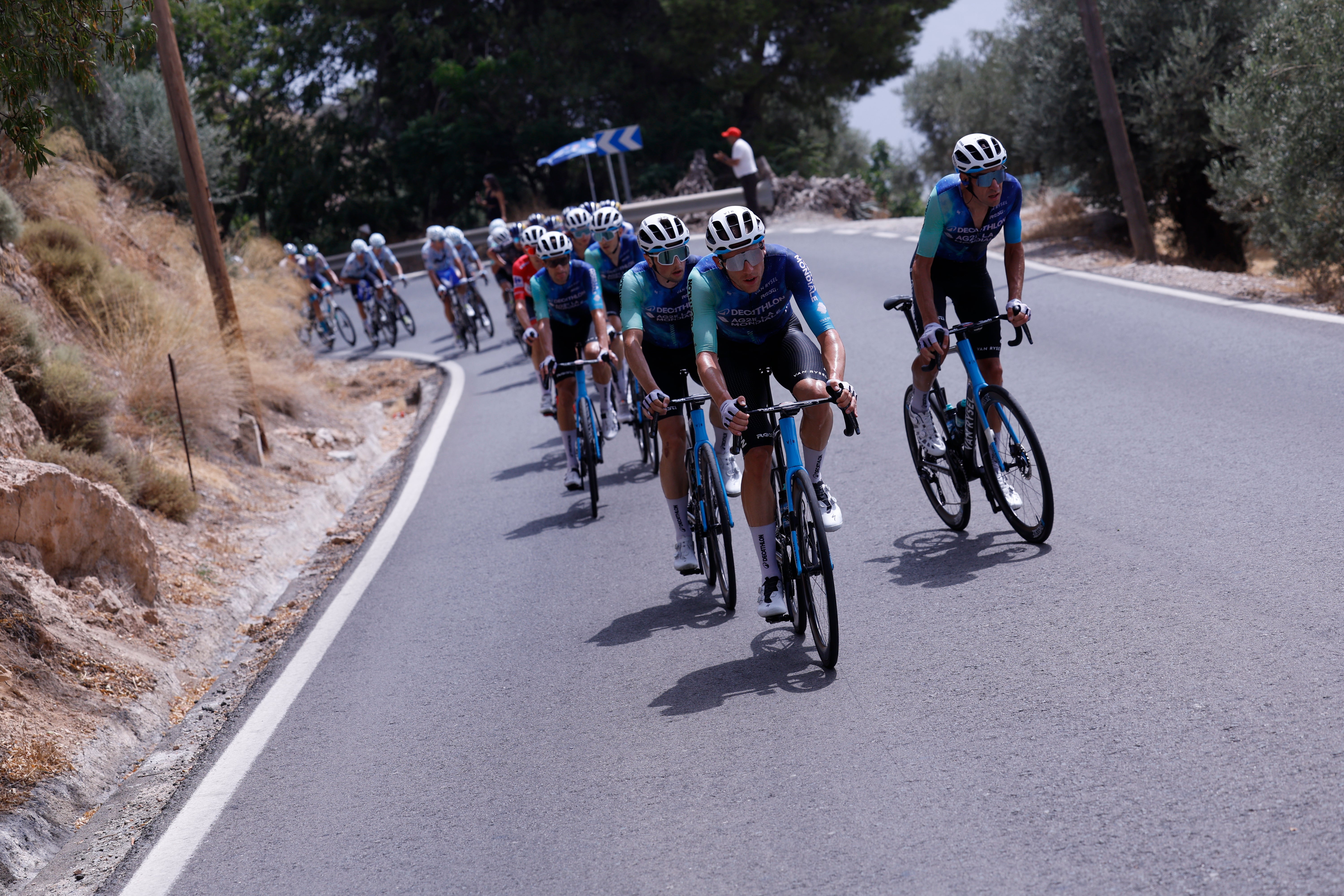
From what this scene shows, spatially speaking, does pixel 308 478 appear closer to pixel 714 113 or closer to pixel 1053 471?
pixel 1053 471

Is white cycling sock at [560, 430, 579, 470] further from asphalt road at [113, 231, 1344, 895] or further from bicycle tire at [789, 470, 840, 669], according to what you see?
bicycle tire at [789, 470, 840, 669]

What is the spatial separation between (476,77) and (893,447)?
120 feet

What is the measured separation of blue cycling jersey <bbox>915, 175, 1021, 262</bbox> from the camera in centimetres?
747

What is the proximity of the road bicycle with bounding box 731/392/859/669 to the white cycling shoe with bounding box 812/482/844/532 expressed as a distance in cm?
36

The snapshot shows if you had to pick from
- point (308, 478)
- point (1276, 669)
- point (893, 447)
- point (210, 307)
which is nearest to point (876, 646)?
point (1276, 669)

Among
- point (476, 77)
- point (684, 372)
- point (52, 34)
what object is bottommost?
point (684, 372)

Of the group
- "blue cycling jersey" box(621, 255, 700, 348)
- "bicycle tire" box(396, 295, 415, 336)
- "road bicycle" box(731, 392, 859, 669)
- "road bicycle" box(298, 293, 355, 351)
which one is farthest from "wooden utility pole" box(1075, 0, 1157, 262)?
"road bicycle" box(298, 293, 355, 351)

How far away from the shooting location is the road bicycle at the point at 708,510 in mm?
6977

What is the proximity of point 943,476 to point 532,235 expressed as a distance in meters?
5.69

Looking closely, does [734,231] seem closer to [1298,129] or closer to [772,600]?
[772,600]

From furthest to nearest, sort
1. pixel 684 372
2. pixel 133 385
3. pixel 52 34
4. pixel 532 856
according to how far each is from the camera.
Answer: pixel 133 385 < pixel 684 372 < pixel 52 34 < pixel 532 856

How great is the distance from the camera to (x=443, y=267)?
Result: 21906 millimetres

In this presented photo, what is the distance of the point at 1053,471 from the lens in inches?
335

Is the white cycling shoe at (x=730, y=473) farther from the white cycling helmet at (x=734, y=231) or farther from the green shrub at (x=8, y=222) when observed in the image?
the green shrub at (x=8, y=222)
